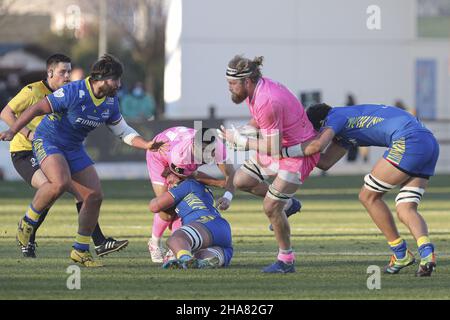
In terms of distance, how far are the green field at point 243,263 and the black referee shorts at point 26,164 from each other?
85cm

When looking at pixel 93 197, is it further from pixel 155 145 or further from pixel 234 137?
pixel 234 137

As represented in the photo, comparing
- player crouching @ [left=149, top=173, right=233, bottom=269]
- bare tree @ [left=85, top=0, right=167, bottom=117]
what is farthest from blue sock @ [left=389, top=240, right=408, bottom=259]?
bare tree @ [left=85, top=0, right=167, bottom=117]

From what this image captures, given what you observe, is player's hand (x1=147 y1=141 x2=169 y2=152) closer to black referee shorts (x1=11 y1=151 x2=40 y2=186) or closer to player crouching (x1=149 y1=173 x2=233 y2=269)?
player crouching (x1=149 y1=173 x2=233 y2=269)

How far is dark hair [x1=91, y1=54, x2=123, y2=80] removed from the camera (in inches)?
464

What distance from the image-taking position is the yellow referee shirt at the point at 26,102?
13242 millimetres

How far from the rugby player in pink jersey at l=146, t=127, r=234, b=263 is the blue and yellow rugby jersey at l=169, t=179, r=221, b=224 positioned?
13 cm

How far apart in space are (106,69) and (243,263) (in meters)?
2.40

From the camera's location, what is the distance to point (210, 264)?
1161 centimetres

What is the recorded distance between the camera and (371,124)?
1123 cm

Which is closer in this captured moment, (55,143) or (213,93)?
(55,143)

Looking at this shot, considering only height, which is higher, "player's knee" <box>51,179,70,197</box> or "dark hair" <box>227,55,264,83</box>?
"dark hair" <box>227,55,264,83</box>
